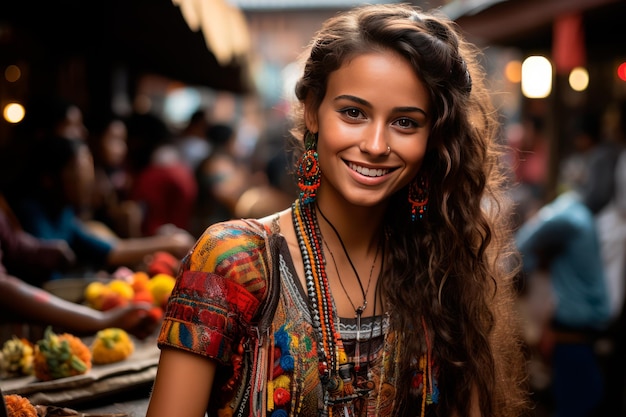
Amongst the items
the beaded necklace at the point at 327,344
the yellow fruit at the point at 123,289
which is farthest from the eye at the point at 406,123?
the yellow fruit at the point at 123,289

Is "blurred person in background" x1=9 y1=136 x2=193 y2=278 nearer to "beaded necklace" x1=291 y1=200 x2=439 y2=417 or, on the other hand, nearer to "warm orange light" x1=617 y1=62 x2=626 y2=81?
"beaded necklace" x1=291 y1=200 x2=439 y2=417

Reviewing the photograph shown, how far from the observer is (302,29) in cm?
2886

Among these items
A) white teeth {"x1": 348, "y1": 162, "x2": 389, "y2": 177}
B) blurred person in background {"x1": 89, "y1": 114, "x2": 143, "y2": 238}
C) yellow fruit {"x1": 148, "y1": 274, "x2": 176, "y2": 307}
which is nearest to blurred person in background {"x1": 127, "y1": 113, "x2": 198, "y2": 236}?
blurred person in background {"x1": 89, "y1": 114, "x2": 143, "y2": 238}

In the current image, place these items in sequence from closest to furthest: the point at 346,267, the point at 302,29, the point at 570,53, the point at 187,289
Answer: the point at 187,289 → the point at 346,267 → the point at 570,53 → the point at 302,29

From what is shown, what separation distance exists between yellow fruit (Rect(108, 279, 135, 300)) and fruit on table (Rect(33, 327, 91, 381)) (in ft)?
2.66

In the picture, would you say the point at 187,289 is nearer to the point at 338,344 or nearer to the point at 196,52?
the point at 338,344

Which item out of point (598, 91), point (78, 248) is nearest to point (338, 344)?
point (78, 248)

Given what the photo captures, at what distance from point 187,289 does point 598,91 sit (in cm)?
951

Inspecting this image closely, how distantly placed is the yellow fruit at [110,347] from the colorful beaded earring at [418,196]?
3.77ft

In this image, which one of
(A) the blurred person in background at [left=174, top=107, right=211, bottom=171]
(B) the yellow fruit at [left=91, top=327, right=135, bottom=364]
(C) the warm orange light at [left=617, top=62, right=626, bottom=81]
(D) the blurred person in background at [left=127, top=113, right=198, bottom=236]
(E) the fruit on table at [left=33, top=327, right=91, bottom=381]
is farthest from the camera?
(C) the warm orange light at [left=617, top=62, right=626, bottom=81]

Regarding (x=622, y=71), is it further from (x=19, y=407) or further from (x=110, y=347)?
(x=19, y=407)

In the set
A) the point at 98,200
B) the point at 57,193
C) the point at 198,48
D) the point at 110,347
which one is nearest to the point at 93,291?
the point at 110,347

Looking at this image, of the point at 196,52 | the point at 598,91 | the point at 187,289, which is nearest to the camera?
the point at 187,289

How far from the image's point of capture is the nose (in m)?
2.02
